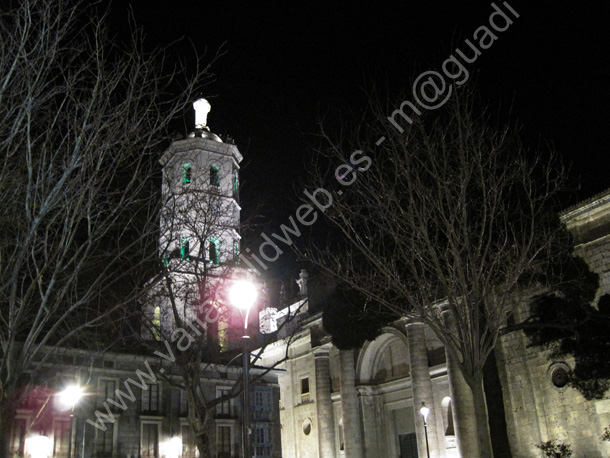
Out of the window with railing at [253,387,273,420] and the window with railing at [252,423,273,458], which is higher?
the window with railing at [253,387,273,420]

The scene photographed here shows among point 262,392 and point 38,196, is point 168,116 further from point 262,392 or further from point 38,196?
point 262,392

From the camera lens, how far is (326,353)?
1679 inches

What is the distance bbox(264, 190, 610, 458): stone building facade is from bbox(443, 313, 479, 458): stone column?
5cm

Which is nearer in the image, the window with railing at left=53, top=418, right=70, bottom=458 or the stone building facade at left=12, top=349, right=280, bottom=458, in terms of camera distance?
the window with railing at left=53, top=418, right=70, bottom=458

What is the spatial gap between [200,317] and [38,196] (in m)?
9.98

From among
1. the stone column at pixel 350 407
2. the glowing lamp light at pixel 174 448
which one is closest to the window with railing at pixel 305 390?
the stone column at pixel 350 407

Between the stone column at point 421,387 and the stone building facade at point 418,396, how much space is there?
0.06 metres

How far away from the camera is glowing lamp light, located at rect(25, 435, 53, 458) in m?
22.2

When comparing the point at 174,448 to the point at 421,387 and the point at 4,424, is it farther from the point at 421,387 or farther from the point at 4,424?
the point at 4,424

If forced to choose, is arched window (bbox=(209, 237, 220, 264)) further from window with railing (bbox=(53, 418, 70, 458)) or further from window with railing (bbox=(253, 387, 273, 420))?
window with railing (bbox=(253, 387, 273, 420))

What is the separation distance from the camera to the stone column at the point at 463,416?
28.3 m

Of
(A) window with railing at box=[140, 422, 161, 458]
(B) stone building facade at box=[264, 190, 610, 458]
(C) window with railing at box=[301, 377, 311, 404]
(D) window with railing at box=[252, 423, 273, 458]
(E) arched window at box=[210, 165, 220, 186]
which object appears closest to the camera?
(E) arched window at box=[210, 165, 220, 186]

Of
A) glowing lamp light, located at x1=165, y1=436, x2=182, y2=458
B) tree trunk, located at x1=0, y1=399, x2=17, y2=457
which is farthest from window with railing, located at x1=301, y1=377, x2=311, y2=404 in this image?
tree trunk, located at x1=0, y1=399, x2=17, y2=457

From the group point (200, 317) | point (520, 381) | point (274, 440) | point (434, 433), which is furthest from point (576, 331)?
point (274, 440)
